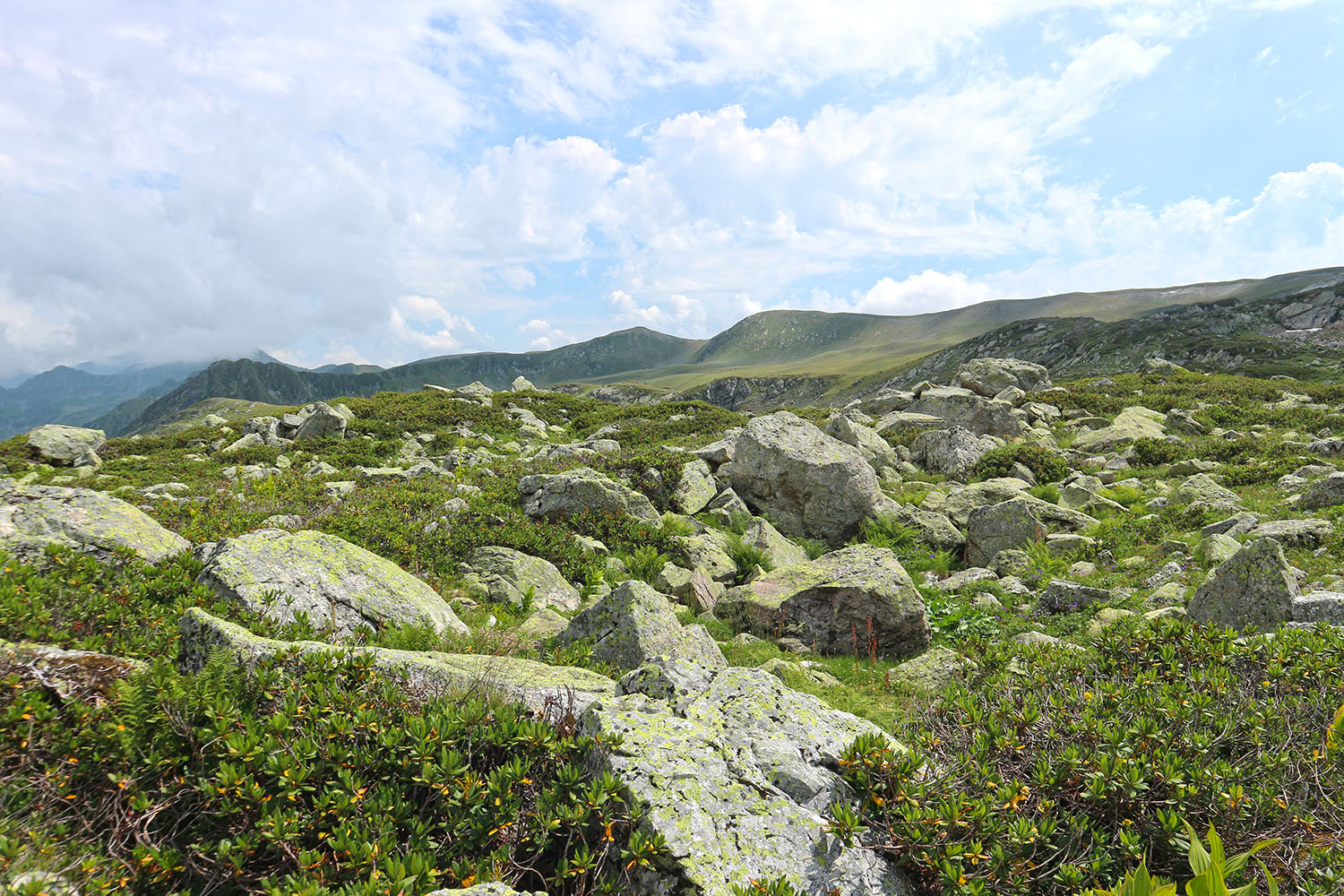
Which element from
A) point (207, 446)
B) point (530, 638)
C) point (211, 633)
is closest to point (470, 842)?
point (211, 633)

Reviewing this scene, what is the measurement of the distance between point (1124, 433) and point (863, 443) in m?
12.1

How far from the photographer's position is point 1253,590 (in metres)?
8.77

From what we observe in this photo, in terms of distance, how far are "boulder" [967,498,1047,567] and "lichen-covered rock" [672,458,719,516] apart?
7.66 m

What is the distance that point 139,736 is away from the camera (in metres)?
3.91

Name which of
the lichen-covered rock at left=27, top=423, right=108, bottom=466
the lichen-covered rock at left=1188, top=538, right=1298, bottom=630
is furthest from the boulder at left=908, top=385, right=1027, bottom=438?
the lichen-covered rock at left=27, top=423, right=108, bottom=466

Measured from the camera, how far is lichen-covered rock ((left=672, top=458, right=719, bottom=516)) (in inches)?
722

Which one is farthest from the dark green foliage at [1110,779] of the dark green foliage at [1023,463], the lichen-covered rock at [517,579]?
the dark green foliage at [1023,463]

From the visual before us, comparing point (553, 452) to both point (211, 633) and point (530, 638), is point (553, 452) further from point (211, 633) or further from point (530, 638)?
point (211, 633)

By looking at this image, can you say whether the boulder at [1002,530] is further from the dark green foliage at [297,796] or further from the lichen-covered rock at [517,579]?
the dark green foliage at [297,796]

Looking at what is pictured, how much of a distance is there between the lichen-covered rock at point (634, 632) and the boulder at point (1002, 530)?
9.63m

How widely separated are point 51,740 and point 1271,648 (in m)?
10.1

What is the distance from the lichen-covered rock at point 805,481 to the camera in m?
17.7

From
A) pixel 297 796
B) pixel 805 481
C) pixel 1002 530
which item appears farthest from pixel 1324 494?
pixel 297 796

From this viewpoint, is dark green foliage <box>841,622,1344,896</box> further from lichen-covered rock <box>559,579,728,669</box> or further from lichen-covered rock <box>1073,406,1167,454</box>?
lichen-covered rock <box>1073,406,1167,454</box>
